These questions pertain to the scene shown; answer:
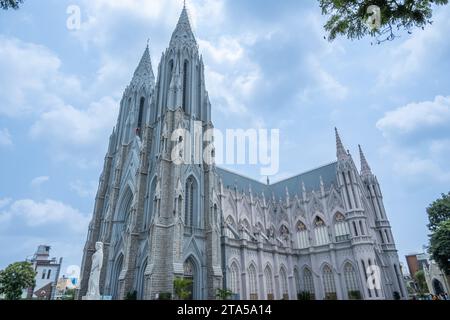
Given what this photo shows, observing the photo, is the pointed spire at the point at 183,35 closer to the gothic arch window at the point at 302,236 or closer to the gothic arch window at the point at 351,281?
the gothic arch window at the point at 302,236

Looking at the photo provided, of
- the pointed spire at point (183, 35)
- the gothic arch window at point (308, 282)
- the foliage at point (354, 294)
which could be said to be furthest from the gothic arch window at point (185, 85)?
the foliage at point (354, 294)

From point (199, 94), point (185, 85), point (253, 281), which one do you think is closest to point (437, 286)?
point (253, 281)

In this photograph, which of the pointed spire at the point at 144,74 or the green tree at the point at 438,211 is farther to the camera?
the pointed spire at the point at 144,74

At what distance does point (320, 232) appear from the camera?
42219 mm

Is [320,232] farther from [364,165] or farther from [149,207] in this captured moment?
[149,207]

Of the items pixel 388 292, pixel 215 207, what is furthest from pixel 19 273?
pixel 388 292

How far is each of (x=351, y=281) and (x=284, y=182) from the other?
22369 millimetres

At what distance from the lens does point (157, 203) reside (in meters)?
26.0

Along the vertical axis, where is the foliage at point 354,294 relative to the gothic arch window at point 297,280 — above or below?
below

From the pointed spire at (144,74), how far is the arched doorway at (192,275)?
3212 centimetres

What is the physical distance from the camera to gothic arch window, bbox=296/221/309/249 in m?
43.0

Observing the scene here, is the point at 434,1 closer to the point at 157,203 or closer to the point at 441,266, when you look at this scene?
the point at 157,203

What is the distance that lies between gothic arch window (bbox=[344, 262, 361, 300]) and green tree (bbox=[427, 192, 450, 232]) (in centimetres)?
→ 1177

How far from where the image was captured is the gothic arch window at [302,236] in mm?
43000
